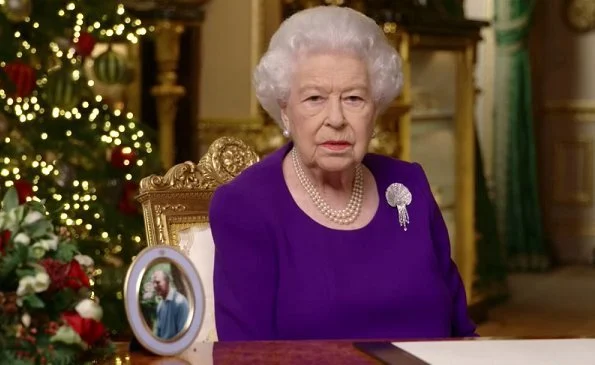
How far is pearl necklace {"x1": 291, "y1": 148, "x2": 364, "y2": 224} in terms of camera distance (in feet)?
9.99

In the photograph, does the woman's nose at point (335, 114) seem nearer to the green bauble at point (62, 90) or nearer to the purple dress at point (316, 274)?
the purple dress at point (316, 274)

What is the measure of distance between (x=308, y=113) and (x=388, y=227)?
0.32m

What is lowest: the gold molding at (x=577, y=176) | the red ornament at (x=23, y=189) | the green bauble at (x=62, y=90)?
the gold molding at (x=577, y=176)

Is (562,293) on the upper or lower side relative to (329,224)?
lower

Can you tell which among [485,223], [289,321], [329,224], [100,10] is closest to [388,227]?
[329,224]

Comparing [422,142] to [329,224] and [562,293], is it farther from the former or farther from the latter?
[329,224]

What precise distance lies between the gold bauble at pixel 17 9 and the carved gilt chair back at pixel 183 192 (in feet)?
6.22

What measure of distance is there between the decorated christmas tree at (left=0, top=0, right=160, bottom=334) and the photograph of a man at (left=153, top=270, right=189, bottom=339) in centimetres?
299

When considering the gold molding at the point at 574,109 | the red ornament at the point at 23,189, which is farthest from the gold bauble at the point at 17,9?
the gold molding at the point at 574,109

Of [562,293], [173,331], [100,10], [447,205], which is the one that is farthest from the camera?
[562,293]

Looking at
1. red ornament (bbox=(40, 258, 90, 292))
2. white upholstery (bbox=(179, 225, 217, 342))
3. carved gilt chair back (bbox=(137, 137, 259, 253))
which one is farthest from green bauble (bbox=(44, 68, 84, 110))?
red ornament (bbox=(40, 258, 90, 292))

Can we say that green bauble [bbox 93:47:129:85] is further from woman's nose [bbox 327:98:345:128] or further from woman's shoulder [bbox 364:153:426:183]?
woman's nose [bbox 327:98:345:128]

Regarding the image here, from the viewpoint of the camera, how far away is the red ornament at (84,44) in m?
5.42

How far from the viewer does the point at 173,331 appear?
2.21 m
